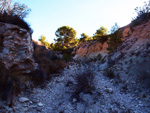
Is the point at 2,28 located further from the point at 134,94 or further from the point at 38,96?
the point at 134,94

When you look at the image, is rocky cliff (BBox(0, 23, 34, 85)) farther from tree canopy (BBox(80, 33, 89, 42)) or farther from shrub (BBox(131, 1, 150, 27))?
tree canopy (BBox(80, 33, 89, 42))

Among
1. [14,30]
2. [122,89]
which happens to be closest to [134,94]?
[122,89]

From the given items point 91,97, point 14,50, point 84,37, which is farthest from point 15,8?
point 84,37

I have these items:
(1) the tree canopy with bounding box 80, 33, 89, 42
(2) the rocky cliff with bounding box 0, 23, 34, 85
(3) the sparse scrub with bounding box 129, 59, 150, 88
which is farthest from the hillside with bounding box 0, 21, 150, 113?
(1) the tree canopy with bounding box 80, 33, 89, 42

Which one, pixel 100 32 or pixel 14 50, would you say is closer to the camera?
pixel 14 50

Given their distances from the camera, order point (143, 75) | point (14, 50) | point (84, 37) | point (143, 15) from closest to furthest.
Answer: point (143, 75) < point (14, 50) < point (143, 15) < point (84, 37)

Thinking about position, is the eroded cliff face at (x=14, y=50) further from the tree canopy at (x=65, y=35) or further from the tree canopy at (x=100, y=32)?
the tree canopy at (x=65, y=35)

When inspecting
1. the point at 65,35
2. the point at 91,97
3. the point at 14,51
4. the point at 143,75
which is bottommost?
the point at 91,97

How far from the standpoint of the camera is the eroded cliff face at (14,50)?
5.53 metres

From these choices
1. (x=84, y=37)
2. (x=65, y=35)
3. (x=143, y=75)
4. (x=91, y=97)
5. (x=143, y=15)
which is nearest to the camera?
(x=91, y=97)

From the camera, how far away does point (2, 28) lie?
19.8ft

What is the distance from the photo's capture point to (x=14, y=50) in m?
6.00

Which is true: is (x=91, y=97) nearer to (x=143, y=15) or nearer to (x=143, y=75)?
(x=143, y=75)

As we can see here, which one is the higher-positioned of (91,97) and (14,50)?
(14,50)
